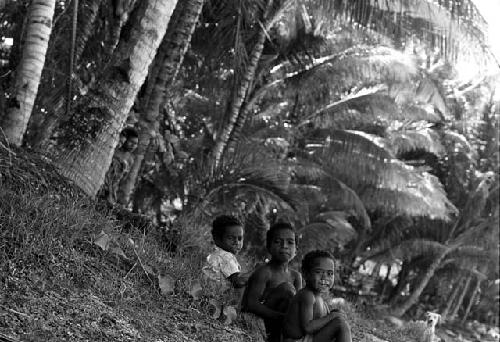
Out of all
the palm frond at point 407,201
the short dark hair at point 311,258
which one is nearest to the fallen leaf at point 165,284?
the short dark hair at point 311,258

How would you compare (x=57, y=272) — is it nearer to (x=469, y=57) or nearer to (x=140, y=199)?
(x=469, y=57)

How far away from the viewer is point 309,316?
5199 mm

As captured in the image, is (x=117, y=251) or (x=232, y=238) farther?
(x=232, y=238)

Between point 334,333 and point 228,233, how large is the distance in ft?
5.67

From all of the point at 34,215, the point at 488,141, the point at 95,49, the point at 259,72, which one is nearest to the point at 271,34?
the point at 259,72

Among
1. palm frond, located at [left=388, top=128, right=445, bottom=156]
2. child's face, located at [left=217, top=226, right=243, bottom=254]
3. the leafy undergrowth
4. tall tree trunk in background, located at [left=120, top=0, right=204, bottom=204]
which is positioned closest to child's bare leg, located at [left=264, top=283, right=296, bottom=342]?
the leafy undergrowth

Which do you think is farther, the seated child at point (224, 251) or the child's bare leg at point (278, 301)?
the seated child at point (224, 251)

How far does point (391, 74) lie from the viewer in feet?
51.4

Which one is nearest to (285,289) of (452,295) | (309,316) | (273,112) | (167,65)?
(309,316)

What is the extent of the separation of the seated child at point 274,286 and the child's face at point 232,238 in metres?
0.62

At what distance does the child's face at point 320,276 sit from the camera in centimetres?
530

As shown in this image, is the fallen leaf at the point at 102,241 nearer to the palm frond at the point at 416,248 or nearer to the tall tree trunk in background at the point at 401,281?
the palm frond at the point at 416,248

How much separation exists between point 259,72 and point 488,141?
13060 mm

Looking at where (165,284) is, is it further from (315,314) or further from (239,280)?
(315,314)
